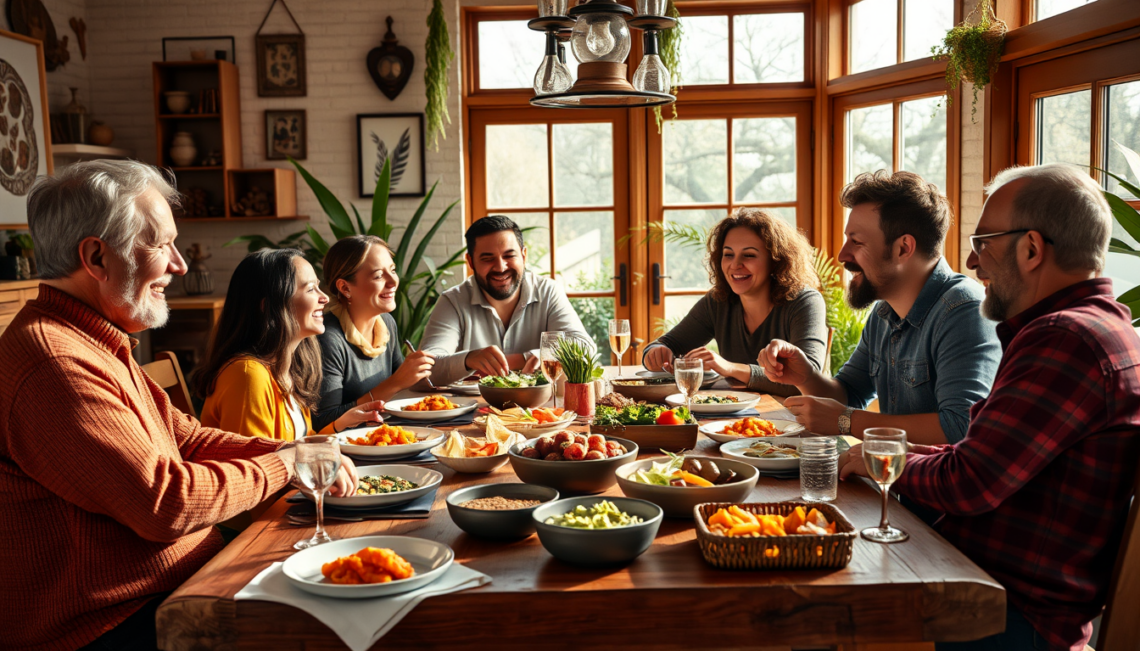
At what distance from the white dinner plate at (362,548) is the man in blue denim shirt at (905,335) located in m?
1.04

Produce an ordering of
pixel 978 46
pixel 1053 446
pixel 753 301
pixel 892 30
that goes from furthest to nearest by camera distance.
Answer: pixel 892 30
pixel 978 46
pixel 753 301
pixel 1053 446

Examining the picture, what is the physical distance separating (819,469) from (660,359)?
1.59 m

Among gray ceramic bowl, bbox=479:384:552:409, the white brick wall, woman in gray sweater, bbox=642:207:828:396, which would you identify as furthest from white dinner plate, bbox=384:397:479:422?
the white brick wall

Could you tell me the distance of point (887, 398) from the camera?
8.12ft

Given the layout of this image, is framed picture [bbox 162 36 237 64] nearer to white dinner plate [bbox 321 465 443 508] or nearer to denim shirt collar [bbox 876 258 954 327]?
white dinner plate [bbox 321 465 443 508]

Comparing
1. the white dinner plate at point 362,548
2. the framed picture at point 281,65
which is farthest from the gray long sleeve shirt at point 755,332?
the framed picture at point 281,65

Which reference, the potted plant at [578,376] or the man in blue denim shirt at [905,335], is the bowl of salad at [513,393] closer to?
the potted plant at [578,376]

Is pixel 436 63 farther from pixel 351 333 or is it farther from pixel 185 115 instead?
pixel 351 333

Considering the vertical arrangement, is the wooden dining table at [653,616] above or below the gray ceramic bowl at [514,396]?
below

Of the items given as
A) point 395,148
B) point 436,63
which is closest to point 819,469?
point 436,63

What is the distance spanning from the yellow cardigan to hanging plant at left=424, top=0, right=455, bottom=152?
120 inches

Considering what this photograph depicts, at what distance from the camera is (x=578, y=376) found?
236 cm

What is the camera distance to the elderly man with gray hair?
4.60 feet

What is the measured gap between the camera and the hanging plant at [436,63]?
4848 millimetres
